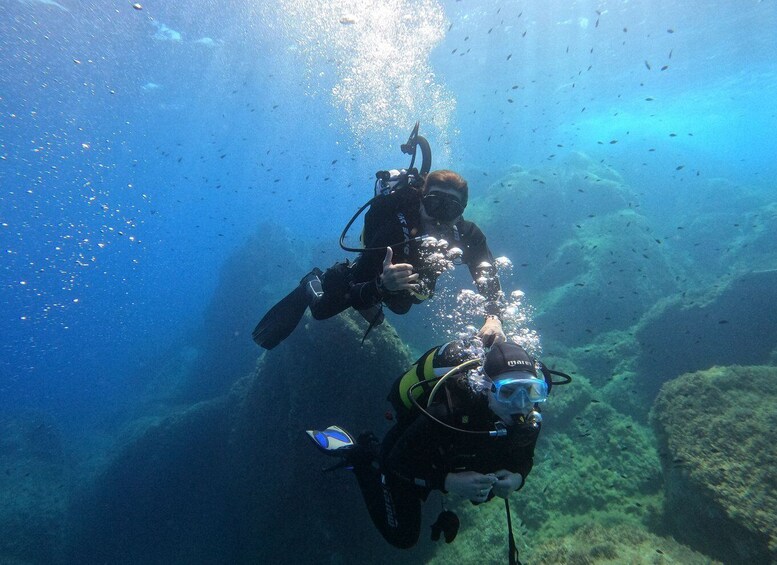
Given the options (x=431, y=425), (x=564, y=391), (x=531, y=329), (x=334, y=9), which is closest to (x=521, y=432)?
(x=431, y=425)

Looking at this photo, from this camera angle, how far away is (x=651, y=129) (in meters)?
85.5

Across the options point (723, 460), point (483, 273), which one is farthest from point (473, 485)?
point (723, 460)

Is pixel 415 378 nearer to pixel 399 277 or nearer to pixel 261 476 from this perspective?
pixel 399 277

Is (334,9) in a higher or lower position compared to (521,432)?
higher

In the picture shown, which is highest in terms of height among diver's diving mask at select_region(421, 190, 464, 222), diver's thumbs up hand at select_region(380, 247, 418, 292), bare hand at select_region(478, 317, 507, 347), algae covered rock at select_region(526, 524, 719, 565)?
diver's diving mask at select_region(421, 190, 464, 222)

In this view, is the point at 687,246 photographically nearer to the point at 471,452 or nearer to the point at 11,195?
the point at 471,452

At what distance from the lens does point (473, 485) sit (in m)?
2.56

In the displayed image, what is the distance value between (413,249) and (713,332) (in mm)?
12032

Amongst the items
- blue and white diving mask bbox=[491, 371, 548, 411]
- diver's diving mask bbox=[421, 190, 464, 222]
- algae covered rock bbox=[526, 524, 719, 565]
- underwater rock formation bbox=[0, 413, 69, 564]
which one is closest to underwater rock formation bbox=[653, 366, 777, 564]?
algae covered rock bbox=[526, 524, 719, 565]

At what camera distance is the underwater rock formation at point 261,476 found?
6.58m

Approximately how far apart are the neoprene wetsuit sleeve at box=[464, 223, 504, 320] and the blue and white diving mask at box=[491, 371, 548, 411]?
64.3 inches

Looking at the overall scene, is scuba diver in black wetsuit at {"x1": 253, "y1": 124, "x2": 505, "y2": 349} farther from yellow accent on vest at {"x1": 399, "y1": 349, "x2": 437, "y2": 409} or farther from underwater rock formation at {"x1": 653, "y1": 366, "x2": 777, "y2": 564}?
underwater rock formation at {"x1": 653, "y1": 366, "x2": 777, "y2": 564}

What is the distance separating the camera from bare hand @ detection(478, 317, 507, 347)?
314cm

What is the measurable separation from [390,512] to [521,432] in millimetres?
2050
